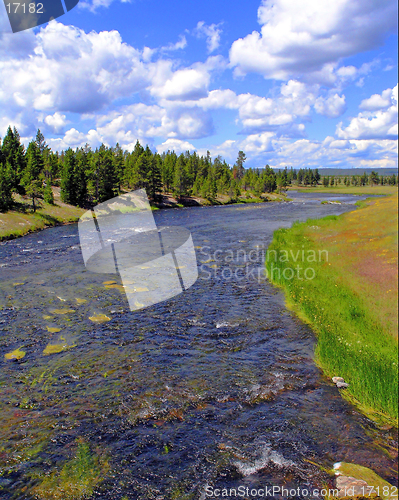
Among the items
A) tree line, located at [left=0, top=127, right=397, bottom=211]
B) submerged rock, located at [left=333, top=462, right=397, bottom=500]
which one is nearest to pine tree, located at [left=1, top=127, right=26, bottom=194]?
tree line, located at [left=0, top=127, right=397, bottom=211]

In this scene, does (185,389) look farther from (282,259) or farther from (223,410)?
(282,259)

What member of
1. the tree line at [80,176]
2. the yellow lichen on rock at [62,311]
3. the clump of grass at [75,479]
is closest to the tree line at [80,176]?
the tree line at [80,176]

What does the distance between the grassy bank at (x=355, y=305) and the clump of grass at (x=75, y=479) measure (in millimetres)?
8094

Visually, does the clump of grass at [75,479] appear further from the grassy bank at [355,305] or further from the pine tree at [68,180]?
the pine tree at [68,180]

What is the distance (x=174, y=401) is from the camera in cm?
1163

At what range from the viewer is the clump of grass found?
803 cm

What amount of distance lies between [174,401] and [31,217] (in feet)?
200

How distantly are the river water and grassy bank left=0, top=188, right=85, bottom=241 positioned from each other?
35.6 m

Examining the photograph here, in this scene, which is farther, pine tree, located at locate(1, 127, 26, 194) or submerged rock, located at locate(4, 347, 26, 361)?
pine tree, located at locate(1, 127, 26, 194)

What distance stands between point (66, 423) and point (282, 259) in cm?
2318

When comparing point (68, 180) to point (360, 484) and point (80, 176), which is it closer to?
point (80, 176)

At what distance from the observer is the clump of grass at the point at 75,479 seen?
8031 millimetres

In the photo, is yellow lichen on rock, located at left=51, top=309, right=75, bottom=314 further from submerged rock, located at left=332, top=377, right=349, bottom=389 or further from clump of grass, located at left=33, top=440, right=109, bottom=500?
submerged rock, located at left=332, top=377, right=349, bottom=389

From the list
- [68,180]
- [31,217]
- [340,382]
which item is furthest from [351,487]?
[68,180]
